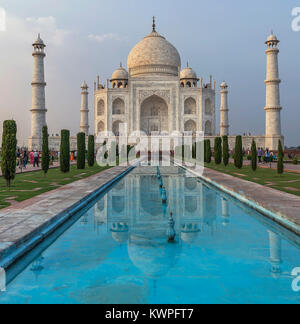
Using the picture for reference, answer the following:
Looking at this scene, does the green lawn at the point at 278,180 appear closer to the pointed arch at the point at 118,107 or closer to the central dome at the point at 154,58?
the pointed arch at the point at 118,107

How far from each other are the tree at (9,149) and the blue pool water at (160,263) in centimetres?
Answer: 348

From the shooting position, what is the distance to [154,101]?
117 ft

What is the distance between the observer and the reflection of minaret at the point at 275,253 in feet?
9.26

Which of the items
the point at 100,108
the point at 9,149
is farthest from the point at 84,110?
the point at 9,149

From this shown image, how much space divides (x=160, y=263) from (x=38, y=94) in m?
26.6

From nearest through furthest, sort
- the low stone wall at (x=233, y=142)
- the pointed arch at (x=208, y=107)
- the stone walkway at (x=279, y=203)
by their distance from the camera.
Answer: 1. the stone walkway at (x=279, y=203)
2. the low stone wall at (x=233, y=142)
3. the pointed arch at (x=208, y=107)

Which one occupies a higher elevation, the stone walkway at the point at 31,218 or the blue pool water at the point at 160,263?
the stone walkway at the point at 31,218

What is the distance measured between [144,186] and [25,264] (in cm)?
564

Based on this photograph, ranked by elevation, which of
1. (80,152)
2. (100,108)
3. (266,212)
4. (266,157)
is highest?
(100,108)

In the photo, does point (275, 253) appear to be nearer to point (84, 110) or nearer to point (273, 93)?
point (273, 93)

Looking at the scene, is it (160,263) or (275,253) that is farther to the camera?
(275,253)

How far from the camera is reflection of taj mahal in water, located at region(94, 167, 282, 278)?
315 cm

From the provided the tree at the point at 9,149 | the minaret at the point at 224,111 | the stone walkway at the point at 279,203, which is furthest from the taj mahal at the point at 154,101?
the stone walkway at the point at 279,203

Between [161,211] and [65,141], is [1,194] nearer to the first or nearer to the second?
[161,211]
